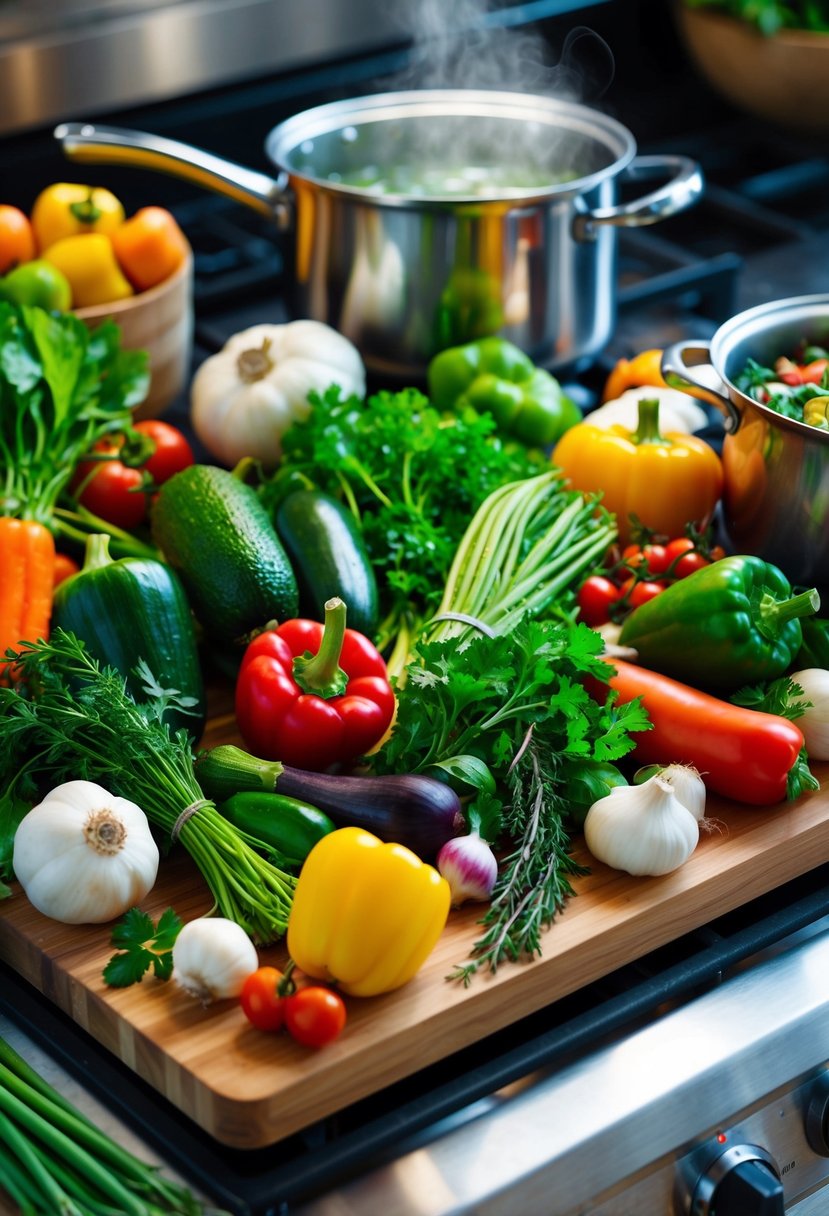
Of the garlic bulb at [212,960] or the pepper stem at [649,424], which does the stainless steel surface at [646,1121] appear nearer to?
the garlic bulb at [212,960]

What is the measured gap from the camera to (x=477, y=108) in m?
1.88

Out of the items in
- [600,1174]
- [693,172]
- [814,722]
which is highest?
[693,172]

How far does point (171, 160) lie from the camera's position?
166 centimetres

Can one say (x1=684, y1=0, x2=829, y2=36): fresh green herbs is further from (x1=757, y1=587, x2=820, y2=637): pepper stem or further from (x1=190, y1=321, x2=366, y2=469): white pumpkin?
(x1=757, y1=587, x2=820, y2=637): pepper stem

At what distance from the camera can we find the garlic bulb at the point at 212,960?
0.98 m

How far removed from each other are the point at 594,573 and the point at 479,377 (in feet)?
1.02

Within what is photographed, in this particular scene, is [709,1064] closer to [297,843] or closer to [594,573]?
[297,843]

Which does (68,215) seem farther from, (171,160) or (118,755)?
(118,755)

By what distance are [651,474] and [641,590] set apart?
0.52 ft

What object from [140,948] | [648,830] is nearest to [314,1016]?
[140,948]

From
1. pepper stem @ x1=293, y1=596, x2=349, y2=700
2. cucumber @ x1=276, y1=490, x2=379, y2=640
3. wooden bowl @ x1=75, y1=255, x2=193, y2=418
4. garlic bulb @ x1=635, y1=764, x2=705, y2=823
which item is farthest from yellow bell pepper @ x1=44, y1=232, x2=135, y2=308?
garlic bulb @ x1=635, y1=764, x2=705, y2=823

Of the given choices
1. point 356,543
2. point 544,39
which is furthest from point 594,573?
point 544,39

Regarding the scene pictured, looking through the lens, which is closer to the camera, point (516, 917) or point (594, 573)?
point (516, 917)

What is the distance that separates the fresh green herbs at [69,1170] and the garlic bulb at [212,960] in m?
0.11
